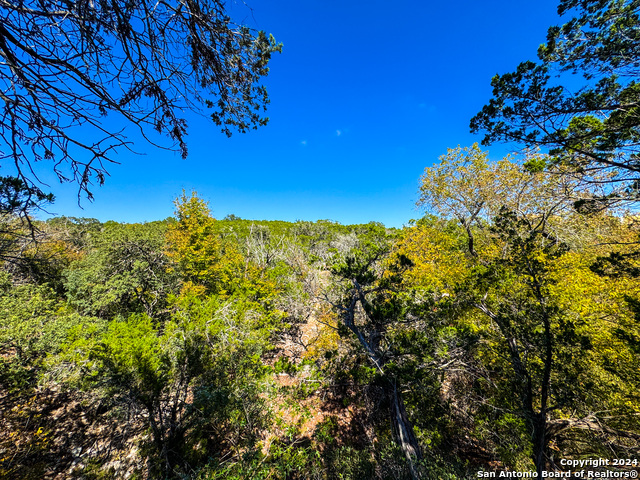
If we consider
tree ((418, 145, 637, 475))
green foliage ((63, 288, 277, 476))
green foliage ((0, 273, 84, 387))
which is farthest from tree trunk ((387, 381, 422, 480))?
green foliage ((0, 273, 84, 387))

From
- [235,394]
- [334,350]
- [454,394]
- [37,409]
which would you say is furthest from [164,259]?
[454,394]

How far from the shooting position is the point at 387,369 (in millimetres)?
5633

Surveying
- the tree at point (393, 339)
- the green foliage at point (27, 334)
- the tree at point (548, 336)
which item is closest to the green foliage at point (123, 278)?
the green foliage at point (27, 334)

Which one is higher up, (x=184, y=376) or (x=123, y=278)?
(x=123, y=278)

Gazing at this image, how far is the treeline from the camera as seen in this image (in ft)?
15.2

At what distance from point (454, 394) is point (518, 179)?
964cm

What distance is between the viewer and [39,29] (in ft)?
5.66

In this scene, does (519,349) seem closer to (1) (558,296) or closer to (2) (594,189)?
(1) (558,296)

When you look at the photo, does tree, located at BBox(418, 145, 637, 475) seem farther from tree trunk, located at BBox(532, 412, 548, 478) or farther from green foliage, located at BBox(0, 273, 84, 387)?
green foliage, located at BBox(0, 273, 84, 387)

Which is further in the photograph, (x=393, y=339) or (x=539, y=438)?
(x=393, y=339)

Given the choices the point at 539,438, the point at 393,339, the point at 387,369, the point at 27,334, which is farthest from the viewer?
the point at 27,334

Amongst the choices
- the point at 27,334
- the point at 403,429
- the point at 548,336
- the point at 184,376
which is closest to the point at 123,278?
the point at 27,334

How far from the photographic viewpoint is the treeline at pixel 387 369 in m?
4.64

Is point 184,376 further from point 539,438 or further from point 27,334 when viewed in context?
point 539,438
